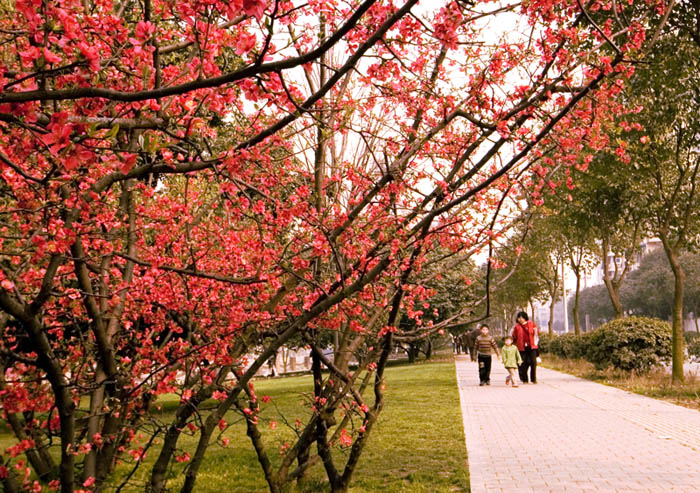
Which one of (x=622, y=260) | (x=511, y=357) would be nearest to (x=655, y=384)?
(x=511, y=357)

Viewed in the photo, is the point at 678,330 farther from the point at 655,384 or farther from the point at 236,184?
the point at 236,184

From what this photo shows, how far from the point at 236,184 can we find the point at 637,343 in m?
16.2

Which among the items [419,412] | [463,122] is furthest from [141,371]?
[419,412]

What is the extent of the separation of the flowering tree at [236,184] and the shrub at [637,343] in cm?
1245

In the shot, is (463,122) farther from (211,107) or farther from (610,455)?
(610,455)

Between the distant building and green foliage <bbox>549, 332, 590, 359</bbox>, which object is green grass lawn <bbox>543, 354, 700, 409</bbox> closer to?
green foliage <bbox>549, 332, 590, 359</bbox>

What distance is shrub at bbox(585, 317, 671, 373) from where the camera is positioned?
16.9 meters

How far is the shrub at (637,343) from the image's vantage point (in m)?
16.9

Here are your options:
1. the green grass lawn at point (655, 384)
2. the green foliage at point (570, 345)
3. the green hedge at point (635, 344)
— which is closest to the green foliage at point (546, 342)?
the green foliage at point (570, 345)

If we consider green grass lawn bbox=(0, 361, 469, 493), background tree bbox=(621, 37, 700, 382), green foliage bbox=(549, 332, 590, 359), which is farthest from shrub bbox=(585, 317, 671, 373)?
green grass lawn bbox=(0, 361, 469, 493)

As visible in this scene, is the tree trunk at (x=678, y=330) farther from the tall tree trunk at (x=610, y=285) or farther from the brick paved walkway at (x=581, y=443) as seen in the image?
the tall tree trunk at (x=610, y=285)

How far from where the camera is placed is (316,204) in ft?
20.6

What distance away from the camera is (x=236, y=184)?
3594mm

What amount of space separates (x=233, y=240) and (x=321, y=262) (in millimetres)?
1141
